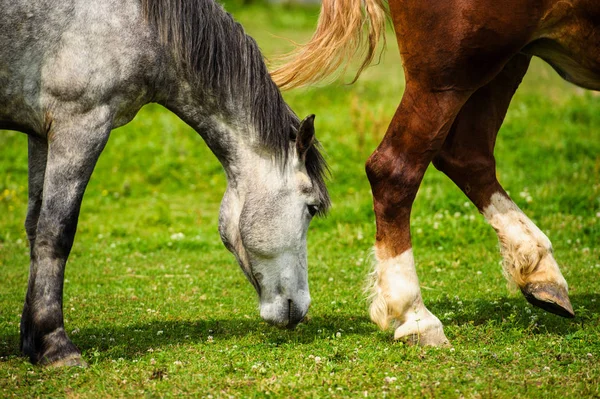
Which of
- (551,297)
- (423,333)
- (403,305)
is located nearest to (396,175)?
(403,305)

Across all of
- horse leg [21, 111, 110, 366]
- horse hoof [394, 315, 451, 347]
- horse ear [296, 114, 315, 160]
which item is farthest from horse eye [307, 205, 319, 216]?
horse leg [21, 111, 110, 366]

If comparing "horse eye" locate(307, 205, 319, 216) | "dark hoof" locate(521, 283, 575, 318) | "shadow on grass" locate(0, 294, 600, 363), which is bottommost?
"shadow on grass" locate(0, 294, 600, 363)

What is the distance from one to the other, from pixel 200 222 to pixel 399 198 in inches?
189

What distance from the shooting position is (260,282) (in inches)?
196

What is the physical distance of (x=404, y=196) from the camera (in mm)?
4797

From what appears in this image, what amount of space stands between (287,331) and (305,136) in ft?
4.45

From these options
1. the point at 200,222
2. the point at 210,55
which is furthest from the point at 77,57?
the point at 200,222

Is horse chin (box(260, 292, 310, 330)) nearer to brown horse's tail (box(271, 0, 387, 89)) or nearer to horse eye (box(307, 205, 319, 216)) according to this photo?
horse eye (box(307, 205, 319, 216))

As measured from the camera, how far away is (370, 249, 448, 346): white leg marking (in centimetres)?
472

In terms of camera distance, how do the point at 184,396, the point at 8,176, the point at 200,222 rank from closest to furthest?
the point at 184,396 → the point at 200,222 → the point at 8,176

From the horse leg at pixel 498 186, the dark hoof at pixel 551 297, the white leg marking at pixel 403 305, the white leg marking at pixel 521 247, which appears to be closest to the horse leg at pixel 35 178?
the white leg marking at pixel 403 305

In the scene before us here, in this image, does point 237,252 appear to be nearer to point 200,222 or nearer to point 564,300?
point 564,300

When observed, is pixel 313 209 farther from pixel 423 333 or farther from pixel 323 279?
pixel 323 279

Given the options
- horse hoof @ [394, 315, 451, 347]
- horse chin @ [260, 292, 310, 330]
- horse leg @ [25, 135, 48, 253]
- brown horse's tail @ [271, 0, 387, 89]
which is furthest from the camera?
brown horse's tail @ [271, 0, 387, 89]
